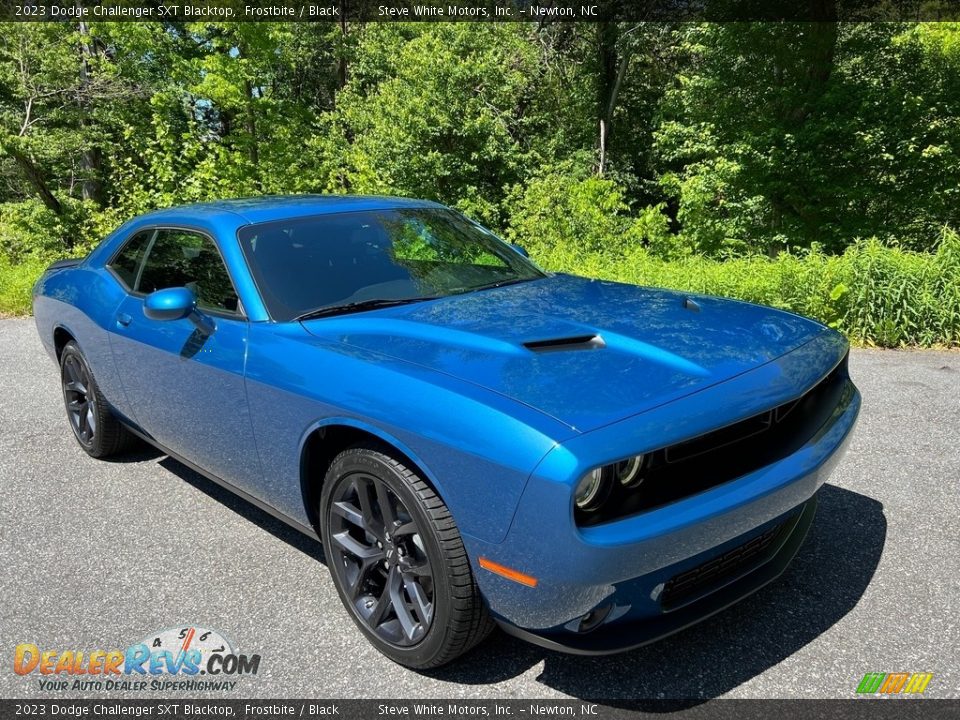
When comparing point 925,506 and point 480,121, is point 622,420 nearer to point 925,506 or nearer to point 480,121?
point 925,506

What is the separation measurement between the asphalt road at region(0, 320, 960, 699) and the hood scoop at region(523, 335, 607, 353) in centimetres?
106

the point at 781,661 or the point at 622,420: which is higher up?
the point at 622,420

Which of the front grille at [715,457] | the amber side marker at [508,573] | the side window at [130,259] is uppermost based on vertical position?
the side window at [130,259]

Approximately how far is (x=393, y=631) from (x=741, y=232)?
1737 cm

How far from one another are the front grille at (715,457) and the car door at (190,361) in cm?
156

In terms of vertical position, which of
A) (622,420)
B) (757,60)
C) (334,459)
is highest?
(757,60)

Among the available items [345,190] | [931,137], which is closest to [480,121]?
[345,190]

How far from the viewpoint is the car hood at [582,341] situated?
2.06 metres

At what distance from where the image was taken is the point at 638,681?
2285 mm

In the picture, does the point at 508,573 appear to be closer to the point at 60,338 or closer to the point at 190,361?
the point at 190,361

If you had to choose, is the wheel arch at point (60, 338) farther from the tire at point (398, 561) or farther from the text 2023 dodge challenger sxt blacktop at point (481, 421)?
the tire at point (398, 561)

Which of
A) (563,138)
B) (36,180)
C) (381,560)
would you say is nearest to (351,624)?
(381,560)

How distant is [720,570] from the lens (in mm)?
2324

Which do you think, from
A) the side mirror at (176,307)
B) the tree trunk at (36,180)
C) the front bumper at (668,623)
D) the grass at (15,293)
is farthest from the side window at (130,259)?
the tree trunk at (36,180)
